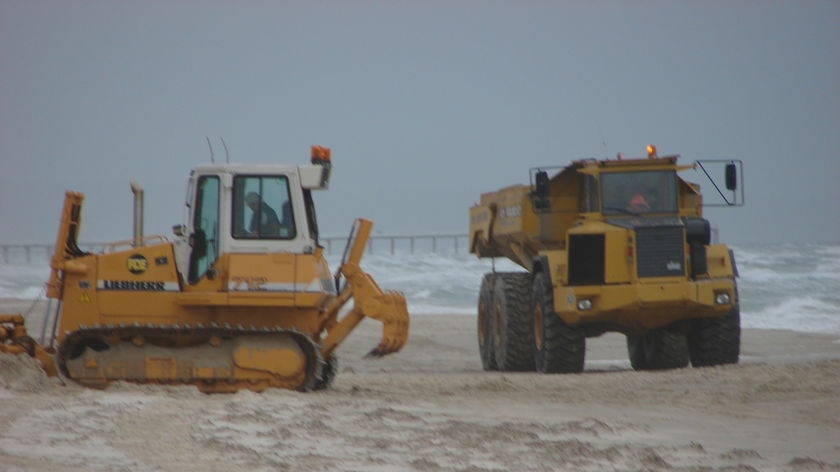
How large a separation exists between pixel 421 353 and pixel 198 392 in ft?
35.5

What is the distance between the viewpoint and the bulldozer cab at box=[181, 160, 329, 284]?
13180mm

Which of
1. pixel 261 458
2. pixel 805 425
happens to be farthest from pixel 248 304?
pixel 805 425

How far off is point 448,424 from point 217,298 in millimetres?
2997

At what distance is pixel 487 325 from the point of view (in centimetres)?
1975

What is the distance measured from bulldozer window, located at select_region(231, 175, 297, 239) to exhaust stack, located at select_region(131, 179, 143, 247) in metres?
0.93

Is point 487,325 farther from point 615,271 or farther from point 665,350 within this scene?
point 615,271

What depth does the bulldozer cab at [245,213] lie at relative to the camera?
13.2 m

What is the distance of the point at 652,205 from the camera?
17.2m

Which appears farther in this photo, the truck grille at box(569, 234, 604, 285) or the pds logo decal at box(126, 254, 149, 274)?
the truck grille at box(569, 234, 604, 285)

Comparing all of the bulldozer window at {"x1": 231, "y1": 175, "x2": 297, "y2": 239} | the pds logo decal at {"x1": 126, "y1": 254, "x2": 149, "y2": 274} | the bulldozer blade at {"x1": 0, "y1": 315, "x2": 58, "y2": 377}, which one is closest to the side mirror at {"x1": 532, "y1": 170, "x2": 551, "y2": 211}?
the bulldozer window at {"x1": 231, "y1": 175, "x2": 297, "y2": 239}

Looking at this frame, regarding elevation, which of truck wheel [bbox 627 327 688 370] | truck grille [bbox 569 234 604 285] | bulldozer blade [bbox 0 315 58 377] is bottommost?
truck wheel [bbox 627 327 688 370]

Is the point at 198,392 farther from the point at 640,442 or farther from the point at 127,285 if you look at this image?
the point at 640,442

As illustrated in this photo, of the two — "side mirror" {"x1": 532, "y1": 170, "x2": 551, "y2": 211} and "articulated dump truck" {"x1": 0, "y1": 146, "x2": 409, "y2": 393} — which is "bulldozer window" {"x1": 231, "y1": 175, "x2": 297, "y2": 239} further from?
"side mirror" {"x1": 532, "y1": 170, "x2": 551, "y2": 211}

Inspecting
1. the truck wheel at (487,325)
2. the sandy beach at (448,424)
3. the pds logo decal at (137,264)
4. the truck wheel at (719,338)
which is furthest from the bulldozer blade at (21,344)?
the truck wheel at (719,338)
